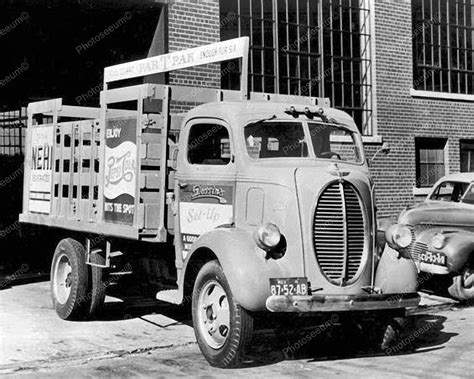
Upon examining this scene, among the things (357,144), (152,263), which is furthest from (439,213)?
(152,263)

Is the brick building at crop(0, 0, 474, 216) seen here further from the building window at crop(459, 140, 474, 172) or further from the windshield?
the windshield

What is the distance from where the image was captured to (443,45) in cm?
1748

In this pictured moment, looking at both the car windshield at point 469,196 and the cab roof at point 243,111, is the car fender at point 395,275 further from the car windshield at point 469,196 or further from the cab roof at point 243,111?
the car windshield at point 469,196

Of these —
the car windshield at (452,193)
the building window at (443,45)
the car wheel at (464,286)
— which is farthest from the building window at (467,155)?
the car wheel at (464,286)

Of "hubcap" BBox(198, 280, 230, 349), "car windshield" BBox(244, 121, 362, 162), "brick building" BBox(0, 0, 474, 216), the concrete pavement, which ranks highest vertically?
"brick building" BBox(0, 0, 474, 216)

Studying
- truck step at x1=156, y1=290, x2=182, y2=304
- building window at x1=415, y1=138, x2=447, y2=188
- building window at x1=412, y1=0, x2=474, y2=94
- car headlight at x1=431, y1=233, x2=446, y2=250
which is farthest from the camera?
building window at x1=412, y1=0, x2=474, y2=94

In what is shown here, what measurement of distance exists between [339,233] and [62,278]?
431 centimetres

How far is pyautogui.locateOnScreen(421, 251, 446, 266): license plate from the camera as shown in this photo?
10.6 meters

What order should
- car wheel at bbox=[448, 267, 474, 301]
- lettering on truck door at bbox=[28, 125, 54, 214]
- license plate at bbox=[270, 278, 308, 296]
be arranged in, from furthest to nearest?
1. car wheel at bbox=[448, 267, 474, 301]
2. lettering on truck door at bbox=[28, 125, 54, 214]
3. license plate at bbox=[270, 278, 308, 296]

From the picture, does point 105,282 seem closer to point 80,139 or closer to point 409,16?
point 80,139

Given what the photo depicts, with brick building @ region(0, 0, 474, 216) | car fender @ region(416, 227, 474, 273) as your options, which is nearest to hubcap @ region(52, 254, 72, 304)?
brick building @ region(0, 0, 474, 216)

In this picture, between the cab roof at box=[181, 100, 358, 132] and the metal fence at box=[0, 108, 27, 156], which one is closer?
the cab roof at box=[181, 100, 358, 132]

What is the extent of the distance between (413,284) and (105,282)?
12.6 feet

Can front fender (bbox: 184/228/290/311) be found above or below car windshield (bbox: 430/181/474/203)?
below
